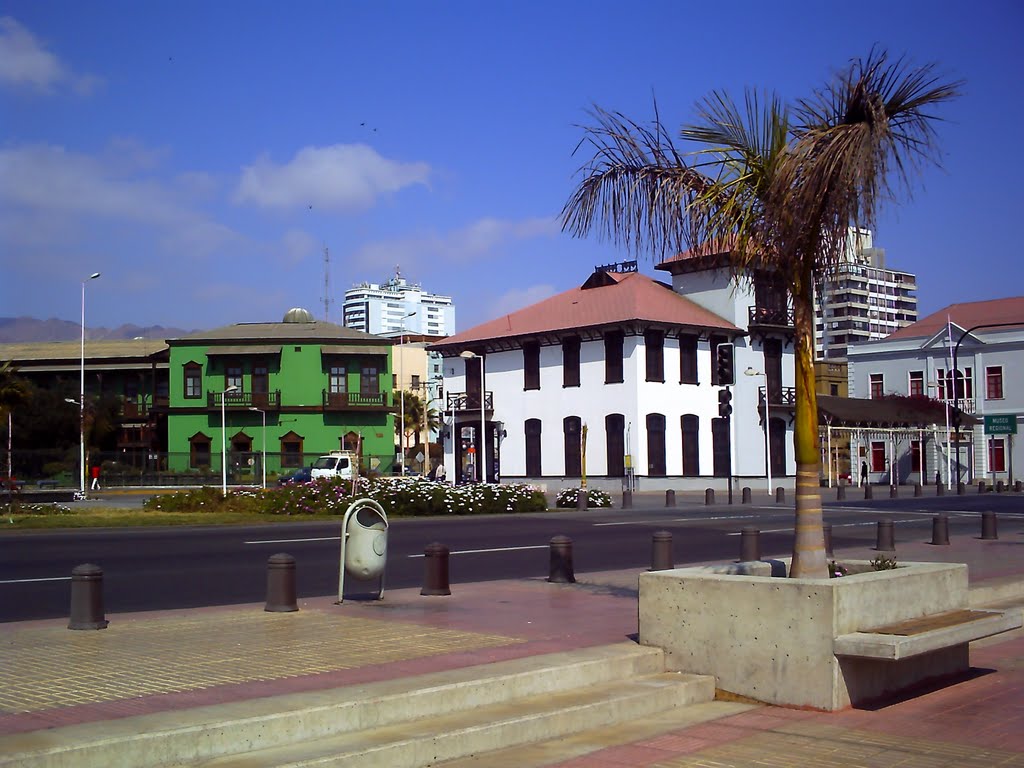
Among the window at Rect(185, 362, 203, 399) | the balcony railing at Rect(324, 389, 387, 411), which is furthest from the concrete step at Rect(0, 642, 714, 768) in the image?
the window at Rect(185, 362, 203, 399)

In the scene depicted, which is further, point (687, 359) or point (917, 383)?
point (917, 383)

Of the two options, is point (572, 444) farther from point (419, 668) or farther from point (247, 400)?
point (419, 668)

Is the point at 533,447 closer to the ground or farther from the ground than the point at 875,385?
closer to the ground

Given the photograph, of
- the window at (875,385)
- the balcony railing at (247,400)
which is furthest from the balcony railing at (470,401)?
the window at (875,385)

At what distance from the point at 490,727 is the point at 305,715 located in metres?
1.15

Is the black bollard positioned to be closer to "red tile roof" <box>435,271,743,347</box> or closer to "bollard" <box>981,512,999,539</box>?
"bollard" <box>981,512,999,539</box>

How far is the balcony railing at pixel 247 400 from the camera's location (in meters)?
69.8

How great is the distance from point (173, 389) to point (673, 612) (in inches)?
2607

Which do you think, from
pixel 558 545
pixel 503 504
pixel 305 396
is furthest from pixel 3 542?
pixel 305 396

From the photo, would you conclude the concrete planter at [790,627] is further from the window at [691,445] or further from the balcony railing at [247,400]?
the balcony railing at [247,400]

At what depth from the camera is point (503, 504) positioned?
1378 inches

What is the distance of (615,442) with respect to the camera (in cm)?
5438

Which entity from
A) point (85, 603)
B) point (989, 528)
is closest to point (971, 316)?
point (989, 528)

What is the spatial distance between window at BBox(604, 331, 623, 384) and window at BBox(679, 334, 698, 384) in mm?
3259
